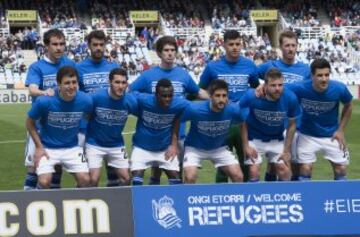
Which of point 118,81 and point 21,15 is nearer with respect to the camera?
point 118,81

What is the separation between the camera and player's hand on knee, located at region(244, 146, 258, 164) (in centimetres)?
884

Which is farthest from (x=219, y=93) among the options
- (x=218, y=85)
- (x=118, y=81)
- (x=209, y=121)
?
(x=118, y=81)

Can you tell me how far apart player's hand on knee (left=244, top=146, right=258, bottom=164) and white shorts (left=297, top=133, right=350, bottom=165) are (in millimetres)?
661

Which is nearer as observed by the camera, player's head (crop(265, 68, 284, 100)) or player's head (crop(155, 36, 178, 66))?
player's head (crop(265, 68, 284, 100))

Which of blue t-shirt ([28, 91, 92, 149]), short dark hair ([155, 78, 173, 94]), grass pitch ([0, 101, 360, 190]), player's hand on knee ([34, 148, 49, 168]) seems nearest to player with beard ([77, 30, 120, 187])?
blue t-shirt ([28, 91, 92, 149])

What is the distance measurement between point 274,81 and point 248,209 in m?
1.77

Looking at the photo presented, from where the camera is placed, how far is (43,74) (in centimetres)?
890

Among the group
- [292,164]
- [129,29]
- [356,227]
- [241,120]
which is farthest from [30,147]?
[129,29]

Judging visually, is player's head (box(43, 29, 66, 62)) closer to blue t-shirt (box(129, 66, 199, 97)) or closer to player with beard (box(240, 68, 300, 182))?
blue t-shirt (box(129, 66, 199, 97))

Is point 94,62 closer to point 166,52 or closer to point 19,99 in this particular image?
point 166,52

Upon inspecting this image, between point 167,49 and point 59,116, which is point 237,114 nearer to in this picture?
point 167,49

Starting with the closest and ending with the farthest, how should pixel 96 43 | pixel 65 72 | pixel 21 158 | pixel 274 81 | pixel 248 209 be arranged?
pixel 248 209
pixel 65 72
pixel 274 81
pixel 96 43
pixel 21 158

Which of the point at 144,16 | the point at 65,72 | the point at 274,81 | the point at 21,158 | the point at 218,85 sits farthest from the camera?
the point at 144,16

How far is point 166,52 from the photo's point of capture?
8.75m
